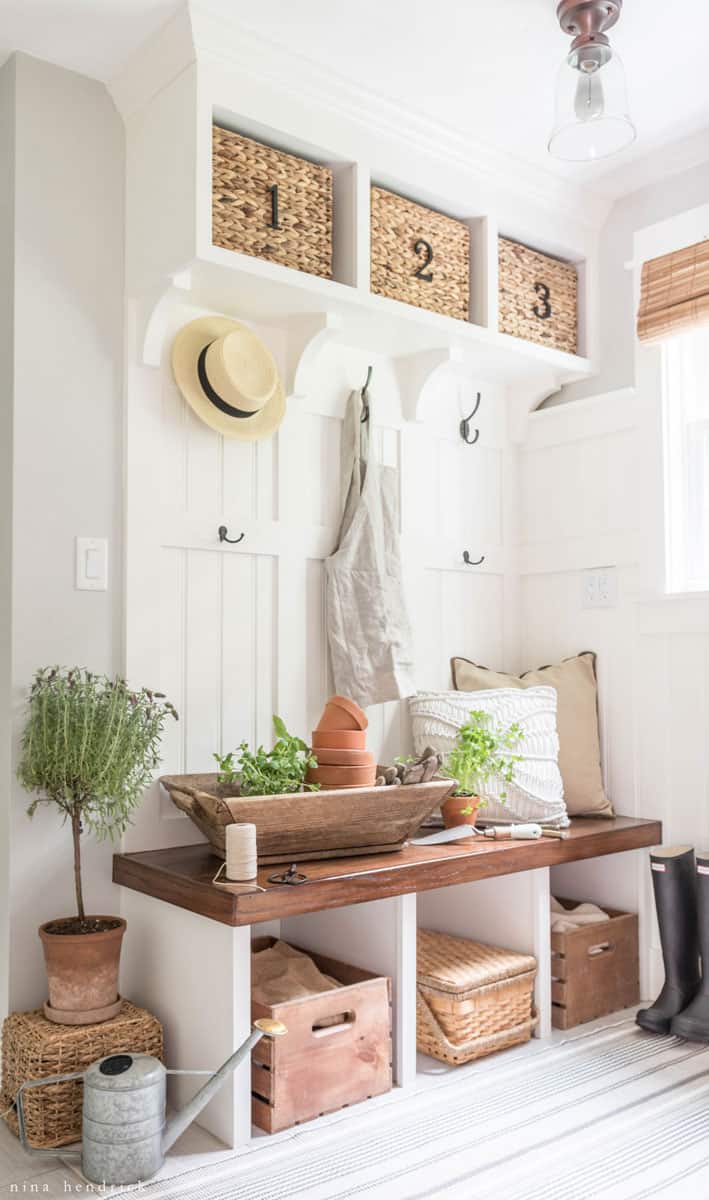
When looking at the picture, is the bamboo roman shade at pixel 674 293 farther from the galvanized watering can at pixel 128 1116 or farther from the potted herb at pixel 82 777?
the galvanized watering can at pixel 128 1116

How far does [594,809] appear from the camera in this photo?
296 cm

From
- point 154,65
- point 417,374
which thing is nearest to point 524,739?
point 417,374

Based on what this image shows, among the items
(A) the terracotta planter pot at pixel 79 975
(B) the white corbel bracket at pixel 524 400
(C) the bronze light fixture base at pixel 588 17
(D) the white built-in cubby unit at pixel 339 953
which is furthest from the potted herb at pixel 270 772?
(C) the bronze light fixture base at pixel 588 17

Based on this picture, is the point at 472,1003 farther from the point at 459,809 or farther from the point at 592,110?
the point at 592,110

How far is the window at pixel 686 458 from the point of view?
2.92 m

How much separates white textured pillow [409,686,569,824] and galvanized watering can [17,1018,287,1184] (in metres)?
1.04

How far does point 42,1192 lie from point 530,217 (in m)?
2.80

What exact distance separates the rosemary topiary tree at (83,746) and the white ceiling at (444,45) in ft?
4.79

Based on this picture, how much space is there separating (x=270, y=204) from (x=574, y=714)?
1690mm

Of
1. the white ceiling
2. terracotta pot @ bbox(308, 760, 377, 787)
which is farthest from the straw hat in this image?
terracotta pot @ bbox(308, 760, 377, 787)

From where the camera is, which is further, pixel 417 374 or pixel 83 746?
pixel 417 374

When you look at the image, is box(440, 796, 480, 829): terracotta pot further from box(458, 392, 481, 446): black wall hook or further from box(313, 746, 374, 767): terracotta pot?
box(458, 392, 481, 446): black wall hook

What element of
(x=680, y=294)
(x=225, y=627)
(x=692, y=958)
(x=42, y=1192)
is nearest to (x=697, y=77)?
(x=680, y=294)

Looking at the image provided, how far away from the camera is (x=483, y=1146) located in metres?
2.06
